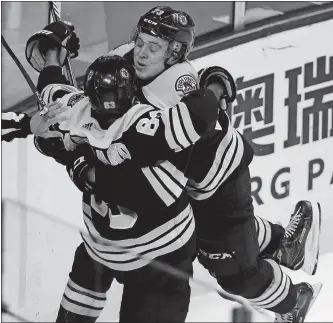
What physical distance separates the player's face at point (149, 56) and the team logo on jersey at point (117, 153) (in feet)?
0.58

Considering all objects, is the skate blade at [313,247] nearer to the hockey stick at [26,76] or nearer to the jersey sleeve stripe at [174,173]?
the jersey sleeve stripe at [174,173]

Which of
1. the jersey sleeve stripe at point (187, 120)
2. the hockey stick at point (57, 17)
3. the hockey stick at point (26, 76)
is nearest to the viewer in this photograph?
the jersey sleeve stripe at point (187, 120)

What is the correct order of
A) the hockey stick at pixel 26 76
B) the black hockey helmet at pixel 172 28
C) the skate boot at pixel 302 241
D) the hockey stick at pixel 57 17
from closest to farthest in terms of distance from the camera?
the black hockey helmet at pixel 172 28, the hockey stick at pixel 26 76, the hockey stick at pixel 57 17, the skate boot at pixel 302 241

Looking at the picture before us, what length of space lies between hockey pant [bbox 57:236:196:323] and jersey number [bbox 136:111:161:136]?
324mm

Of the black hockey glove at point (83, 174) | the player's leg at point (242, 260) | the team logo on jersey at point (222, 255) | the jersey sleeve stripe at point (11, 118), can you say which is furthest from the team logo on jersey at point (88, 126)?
the team logo on jersey at point (222, 255)

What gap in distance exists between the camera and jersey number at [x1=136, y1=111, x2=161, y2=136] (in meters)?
2.29

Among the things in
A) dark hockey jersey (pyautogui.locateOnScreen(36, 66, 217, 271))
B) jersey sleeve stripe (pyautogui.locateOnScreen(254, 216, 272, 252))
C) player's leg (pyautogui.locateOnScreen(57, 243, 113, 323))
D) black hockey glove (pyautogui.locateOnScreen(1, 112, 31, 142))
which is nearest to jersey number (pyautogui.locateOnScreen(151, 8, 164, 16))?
dark hockey jersey (pyautogui.locateOnScreen(36, 66, 217, 271))

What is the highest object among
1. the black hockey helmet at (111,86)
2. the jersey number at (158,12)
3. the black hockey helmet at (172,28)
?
the jersey number at (158,12)

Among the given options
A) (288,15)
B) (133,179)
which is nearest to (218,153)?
(133,179)

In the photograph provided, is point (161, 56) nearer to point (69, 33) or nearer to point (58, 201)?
point (69, 33)

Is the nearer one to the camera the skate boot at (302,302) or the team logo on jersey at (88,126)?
the team logo on jersey at (88,126)

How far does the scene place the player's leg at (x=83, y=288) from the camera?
8.21ft

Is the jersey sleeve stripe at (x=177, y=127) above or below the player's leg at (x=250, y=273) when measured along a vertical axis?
above

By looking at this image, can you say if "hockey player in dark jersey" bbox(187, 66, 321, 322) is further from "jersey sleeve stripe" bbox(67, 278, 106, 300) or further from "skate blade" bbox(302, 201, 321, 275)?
"jersey sleeve stripe" bbox(67, 278, 106, 300)
